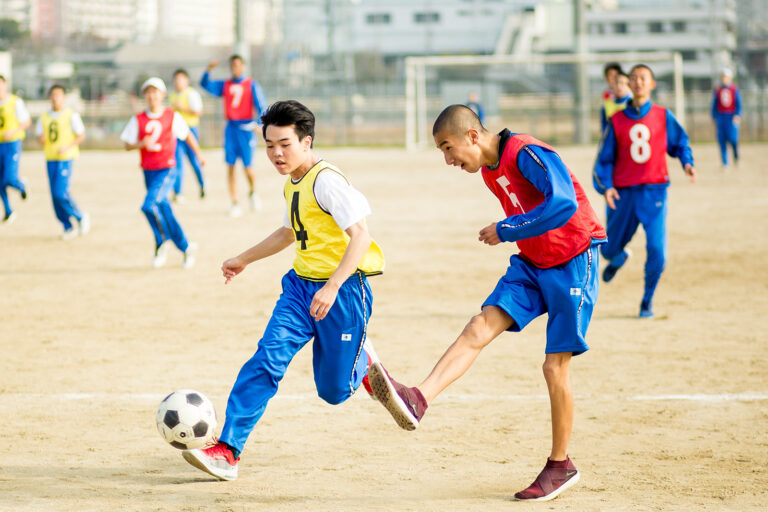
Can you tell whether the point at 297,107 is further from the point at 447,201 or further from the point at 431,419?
the point at 447,201

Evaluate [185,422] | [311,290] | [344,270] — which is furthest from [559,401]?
[185,422]

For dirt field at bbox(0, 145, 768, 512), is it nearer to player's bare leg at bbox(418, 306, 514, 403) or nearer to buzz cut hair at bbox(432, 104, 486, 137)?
player's bare leg at bbox(418, 306, 514, 403)

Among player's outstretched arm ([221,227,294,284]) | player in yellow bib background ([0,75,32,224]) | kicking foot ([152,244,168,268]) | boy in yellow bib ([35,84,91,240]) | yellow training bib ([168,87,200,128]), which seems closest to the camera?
player's outstretched arm ([221,227,294,284])

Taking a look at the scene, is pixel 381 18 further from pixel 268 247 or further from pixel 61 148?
pixel 268 247

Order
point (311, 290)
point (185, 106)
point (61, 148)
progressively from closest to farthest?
point (311, 290)
point (61, 148)
point (185, 106)

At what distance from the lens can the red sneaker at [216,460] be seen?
14.2ft

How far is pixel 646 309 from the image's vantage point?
8422 mm

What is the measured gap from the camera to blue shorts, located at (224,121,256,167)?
15898 millimetres

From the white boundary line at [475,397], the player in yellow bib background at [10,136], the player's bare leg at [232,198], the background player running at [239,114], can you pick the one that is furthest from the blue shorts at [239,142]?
the white boundary line at [475,397]

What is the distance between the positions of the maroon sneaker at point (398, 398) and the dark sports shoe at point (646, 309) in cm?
462

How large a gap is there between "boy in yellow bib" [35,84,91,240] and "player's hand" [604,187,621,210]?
24.7 feet

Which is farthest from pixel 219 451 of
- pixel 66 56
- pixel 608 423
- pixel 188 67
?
pixel 66 56

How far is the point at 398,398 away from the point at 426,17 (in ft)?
152

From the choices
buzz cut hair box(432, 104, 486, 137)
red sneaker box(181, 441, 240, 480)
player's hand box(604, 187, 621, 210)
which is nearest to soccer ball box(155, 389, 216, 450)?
red sneaker box(181, 441, 240, 480)
